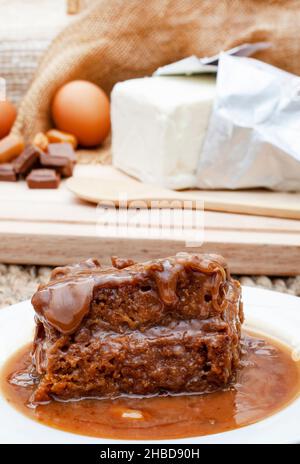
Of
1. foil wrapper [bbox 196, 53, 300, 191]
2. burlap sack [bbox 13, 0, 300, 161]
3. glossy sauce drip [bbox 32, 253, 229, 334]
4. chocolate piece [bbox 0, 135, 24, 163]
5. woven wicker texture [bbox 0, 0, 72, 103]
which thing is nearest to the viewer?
glossy sauce drip [bbox 32, 253, 229, 334]

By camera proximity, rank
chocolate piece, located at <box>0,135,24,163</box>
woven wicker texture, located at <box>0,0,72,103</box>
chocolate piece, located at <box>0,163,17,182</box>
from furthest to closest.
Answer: woven wicker texture, located at <box>0,0,72,103</box>, chocolate piece, located at <box>0,135,24,163</box>, chocolate piece, located at <box>0,163,17,182</box>

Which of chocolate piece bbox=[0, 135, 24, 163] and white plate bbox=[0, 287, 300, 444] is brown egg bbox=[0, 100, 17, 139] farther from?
white plate bbox=[0, 287, 300, 444]

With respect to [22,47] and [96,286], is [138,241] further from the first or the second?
[22,47]

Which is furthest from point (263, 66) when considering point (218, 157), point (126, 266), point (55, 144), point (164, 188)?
point (126, 266)

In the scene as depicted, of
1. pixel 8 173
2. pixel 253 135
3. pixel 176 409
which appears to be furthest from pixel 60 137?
pixel 176 409

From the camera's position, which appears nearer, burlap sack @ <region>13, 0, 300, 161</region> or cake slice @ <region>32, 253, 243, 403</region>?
cake slice @ <region>32, 253, 243, 403</region>

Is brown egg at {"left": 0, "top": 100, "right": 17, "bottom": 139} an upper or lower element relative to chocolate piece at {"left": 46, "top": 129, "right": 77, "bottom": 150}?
upper

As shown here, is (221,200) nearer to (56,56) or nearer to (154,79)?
(154,79)

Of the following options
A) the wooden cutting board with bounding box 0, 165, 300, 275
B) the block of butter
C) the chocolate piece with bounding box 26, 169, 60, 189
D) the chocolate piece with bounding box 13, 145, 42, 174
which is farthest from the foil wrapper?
the chocolate piece with bounding box 13, 145, 42, 174
